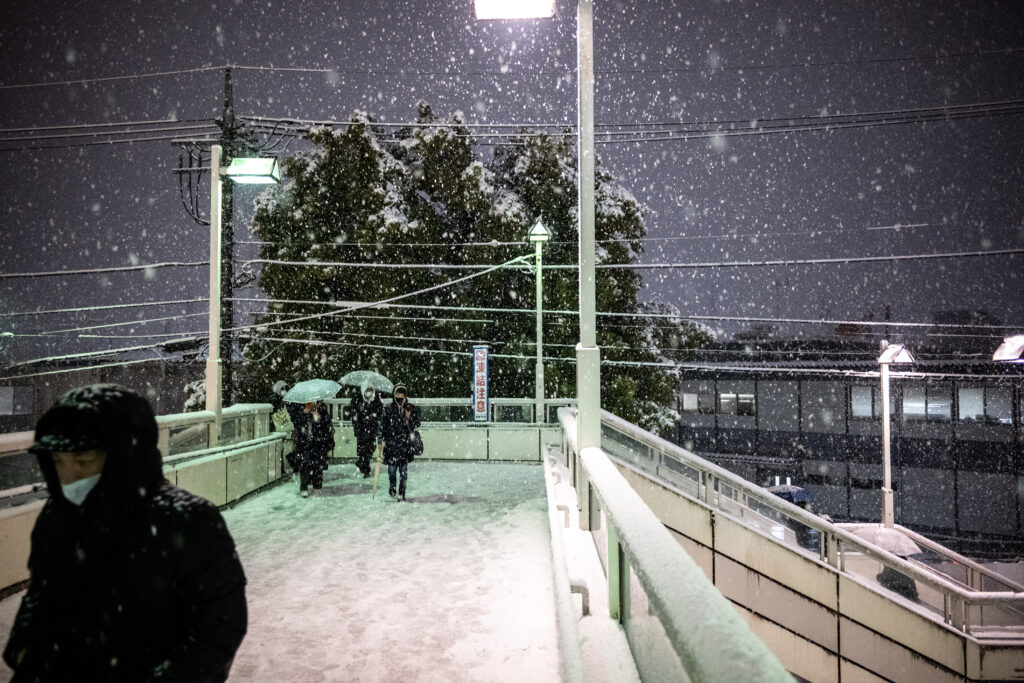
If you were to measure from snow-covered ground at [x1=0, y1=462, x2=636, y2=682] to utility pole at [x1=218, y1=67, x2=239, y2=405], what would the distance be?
33.1 ft

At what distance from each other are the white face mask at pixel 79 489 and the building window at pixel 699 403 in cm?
3682

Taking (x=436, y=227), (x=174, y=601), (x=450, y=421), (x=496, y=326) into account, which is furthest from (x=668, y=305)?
(x=174, y=601)

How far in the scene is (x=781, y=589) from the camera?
1052 cm

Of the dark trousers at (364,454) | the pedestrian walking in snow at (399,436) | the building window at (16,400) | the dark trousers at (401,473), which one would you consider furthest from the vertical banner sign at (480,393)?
the building window at (16,400)

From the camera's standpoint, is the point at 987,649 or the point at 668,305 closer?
the point at 987,649

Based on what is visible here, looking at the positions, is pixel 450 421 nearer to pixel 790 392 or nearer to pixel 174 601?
pixel 174 601

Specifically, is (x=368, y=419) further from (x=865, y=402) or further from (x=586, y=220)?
(x=865, y=402)

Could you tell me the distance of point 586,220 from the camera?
19.5 ft

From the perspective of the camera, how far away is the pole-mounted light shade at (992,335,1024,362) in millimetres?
15492

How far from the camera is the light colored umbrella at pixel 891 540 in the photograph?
15.3 m

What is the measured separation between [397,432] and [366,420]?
1.48 metres

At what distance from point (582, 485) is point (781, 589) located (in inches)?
264

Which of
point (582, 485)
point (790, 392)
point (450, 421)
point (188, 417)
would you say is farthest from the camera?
point (790, 392)

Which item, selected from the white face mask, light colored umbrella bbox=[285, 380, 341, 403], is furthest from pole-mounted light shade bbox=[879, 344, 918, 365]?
the white face mask
